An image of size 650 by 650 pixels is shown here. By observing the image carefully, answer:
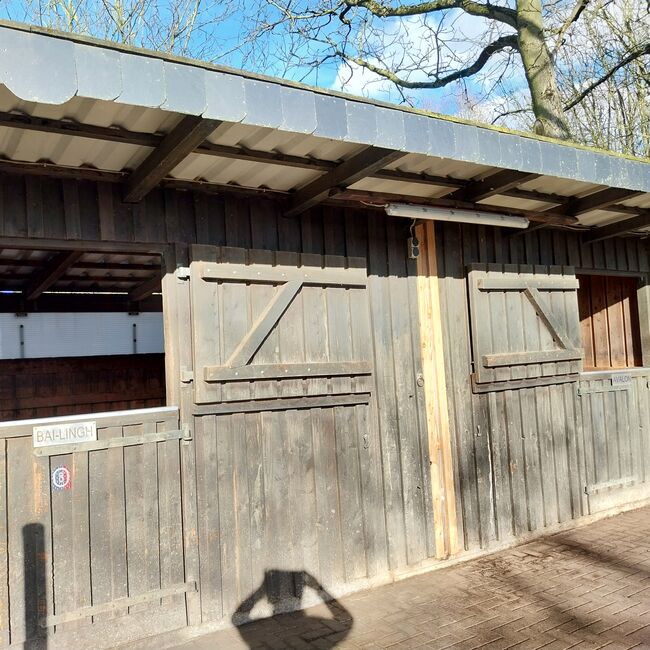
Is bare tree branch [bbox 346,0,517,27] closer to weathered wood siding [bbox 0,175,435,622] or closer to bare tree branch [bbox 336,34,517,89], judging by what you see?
bare tree branch [bbox 336,34,517,89]

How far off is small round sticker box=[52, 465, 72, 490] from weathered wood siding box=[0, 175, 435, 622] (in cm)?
63

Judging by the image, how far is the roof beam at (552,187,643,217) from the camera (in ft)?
13.8

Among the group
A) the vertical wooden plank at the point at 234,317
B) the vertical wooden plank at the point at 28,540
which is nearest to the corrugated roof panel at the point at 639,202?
the vertical wooden plank at the point at 234,317

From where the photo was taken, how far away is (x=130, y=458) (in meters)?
3.15

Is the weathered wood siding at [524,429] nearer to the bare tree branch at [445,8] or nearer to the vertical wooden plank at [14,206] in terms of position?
the vertical wooden plank at [14,206]

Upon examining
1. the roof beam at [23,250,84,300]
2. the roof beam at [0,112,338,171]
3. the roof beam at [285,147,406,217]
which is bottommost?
the roof beam at [23,250,84,300]

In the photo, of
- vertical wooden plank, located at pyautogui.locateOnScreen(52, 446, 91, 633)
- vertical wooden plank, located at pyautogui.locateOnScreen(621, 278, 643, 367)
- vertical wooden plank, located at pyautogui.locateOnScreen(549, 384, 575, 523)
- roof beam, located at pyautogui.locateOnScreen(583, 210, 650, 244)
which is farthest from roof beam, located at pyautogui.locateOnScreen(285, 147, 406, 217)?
vertical wooden plank, located at pyautogui.locateOnScreen(621, 278, 643, 367)

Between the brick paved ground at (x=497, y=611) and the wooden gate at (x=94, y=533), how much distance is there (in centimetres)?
40

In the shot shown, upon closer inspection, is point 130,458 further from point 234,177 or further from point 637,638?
point 637,638

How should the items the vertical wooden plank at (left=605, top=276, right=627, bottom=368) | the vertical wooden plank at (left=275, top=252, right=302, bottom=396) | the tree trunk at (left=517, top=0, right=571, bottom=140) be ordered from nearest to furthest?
the vertical wooden plank at (left=275, top=252, right=302, bottom=396) < the vertical wooden plank at (left=605, top=276, right=627, bottom=368) < the tree trunk at (left=517, top=0, right=571, bottom=140)

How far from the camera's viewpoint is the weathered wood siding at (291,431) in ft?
10.7

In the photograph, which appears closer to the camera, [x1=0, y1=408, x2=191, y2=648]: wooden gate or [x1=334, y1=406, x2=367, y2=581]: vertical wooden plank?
[x1=0, y1=408, x2=191, y2=648]: wooden gate

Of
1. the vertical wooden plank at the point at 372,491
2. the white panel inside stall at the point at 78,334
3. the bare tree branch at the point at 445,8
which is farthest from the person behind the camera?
the bare tree branch at the point at 445,8

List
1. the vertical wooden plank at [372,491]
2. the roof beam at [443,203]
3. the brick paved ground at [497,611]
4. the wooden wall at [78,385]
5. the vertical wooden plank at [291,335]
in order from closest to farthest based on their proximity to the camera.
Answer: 1. the brick paved ground at [497,611]
2. the vertical wooden plank at [291,335]
3. the roof beam at [443,203]
4. the vertical wooden plank at [372,491]
5. the wooden wall at [78,385]
